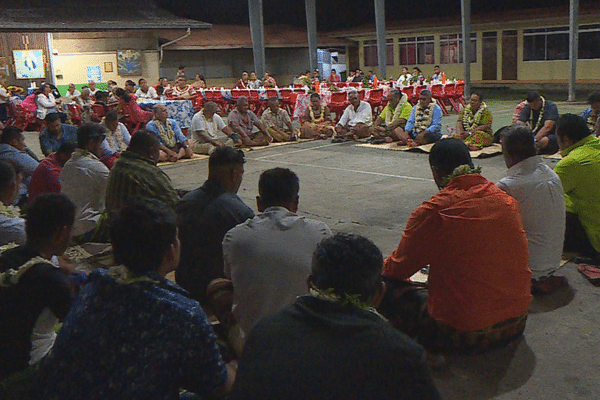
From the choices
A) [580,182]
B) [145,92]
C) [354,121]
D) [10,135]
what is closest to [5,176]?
[10,135]

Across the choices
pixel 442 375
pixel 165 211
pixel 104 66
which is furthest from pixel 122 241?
pixel 104 66

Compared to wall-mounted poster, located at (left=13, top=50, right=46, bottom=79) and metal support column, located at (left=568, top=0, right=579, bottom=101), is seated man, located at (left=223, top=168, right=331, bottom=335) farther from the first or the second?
wall-mounted poster, located at (left=13, top=50, right=46, bottom=79)

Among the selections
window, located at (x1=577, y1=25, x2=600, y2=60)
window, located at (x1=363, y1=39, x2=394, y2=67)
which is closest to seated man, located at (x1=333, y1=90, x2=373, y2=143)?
window, located at (x1=577, y1=25, x2=600, y2=60)

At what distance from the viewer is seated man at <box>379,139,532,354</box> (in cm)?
289

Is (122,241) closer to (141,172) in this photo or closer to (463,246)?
(463,246)

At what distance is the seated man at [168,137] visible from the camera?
9.48m

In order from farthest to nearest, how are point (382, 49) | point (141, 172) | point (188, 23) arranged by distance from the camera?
1. point (188, 23)
2. point (382, 49)
3. point (141, 172)

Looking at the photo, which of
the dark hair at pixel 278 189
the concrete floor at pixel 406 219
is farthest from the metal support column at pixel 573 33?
the dark hair at pixel 278 189

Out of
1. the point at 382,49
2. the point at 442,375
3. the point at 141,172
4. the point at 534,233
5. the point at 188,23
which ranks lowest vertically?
the point at 442,375

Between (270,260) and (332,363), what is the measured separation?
1.16m

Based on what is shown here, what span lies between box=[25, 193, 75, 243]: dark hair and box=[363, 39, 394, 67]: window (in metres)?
27.6

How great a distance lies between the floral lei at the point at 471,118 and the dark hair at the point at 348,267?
26.9 feet

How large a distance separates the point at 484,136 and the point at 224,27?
69.0 ft

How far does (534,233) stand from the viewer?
372cm
